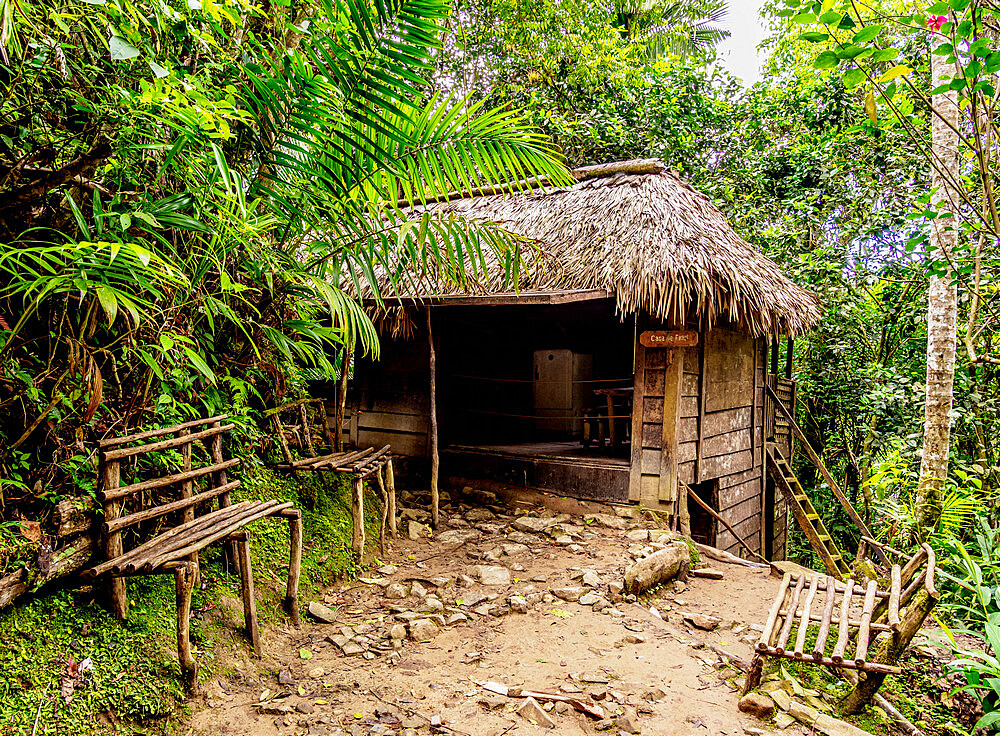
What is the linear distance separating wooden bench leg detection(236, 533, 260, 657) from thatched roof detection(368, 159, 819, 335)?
229 centimetres

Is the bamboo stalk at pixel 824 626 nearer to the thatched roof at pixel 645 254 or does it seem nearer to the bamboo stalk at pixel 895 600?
the bamboo stalk at pixel 895 600

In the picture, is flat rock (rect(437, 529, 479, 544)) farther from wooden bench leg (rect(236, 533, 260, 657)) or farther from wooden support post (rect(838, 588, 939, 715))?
wooden support post (rect(838, 588, 939, 715))

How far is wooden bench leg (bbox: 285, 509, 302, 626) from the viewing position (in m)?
3.47

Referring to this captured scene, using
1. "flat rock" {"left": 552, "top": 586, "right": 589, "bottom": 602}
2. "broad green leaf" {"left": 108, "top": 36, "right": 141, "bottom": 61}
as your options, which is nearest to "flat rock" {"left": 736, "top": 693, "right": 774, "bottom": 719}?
"flat rock" {"left": 552, "top": 586, "right": 589, "bottom": 602}

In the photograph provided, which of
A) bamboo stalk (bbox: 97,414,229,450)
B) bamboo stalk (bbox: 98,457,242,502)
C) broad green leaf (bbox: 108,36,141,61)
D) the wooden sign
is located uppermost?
broad green leaf (bbox: 108,36,141,61)

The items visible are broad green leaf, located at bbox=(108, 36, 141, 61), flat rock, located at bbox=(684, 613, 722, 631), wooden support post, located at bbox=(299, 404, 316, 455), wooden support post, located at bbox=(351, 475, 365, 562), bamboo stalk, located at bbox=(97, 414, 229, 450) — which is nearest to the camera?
broad green leaf, located at bbox=(108, 36, 141, 61)

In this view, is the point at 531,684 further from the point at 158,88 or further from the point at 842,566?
the point at 842,566

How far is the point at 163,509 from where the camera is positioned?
8.86ft

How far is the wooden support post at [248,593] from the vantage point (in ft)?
10.0

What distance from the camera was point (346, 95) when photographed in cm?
234

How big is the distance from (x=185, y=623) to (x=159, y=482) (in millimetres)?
Result: 628

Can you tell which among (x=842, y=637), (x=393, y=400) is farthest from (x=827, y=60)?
(x=393, y=400)

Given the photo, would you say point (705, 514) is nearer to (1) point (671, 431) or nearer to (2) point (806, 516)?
(2) point (806, 516)

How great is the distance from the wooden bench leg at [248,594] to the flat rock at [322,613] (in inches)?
22.9
